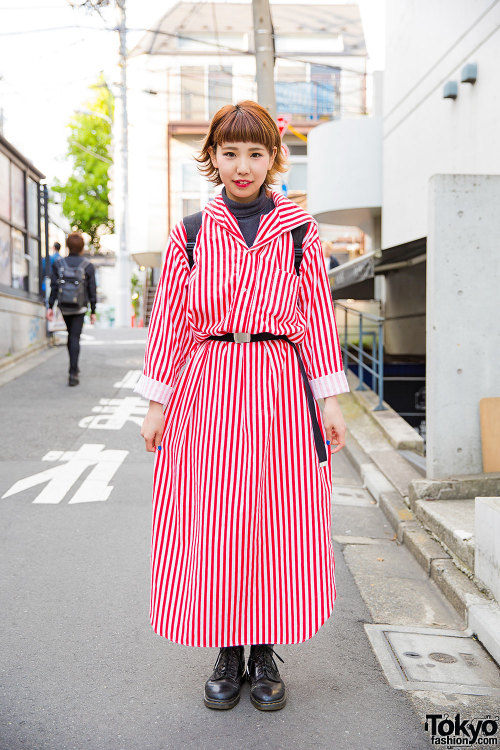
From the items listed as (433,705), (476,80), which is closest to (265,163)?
(433,705)

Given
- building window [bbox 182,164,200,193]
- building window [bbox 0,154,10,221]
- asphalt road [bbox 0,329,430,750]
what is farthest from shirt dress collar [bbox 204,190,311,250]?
building window [bbox 182,164,200,193]

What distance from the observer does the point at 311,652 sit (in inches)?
120

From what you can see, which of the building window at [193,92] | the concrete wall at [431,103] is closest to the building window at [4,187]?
the concrete wall at [431,103]

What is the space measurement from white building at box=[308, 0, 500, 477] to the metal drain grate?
865 mm

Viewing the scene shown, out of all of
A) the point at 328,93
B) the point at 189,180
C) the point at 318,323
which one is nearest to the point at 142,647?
the point at 318,323

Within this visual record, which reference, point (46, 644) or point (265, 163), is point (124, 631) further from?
point (265, 163)

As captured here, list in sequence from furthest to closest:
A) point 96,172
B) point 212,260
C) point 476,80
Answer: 1. point 96,172
2. point 476,80
3. point 212,260

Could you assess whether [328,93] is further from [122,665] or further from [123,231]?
[122,665]

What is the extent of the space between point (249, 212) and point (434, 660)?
1876mm

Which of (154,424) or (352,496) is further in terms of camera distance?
(352,496)

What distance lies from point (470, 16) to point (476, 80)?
70 centimetres

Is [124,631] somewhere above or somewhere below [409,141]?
below

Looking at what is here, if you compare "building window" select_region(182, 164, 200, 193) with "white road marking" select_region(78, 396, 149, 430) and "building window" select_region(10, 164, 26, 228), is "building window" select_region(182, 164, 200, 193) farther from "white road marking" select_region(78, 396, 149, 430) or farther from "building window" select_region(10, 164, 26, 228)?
"white road marking" select_region(78, 396, 149, 430)

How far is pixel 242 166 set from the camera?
95.2 inches
